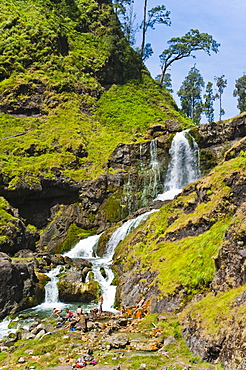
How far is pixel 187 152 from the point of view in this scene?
117 ft

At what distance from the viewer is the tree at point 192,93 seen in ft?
270

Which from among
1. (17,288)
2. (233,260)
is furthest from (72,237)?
(233,260)

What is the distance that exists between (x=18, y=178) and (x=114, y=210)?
10.2 m

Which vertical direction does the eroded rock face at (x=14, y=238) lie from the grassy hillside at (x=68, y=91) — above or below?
below

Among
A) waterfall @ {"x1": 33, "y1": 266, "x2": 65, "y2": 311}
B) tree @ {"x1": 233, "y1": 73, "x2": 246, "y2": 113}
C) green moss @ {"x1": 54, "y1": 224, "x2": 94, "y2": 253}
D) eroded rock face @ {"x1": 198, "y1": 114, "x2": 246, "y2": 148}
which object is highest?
tree @ {"x1": 233, "y1": 73, "x2": 246, "y2": 113}

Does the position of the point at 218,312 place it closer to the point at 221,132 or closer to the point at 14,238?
the point at 14,238

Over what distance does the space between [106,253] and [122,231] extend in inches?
92.1

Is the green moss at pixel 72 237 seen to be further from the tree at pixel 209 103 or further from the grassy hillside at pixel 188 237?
the tree at pixel 209 103

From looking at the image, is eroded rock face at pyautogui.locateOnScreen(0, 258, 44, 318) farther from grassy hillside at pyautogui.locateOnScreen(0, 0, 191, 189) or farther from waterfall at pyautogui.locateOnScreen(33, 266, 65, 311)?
grassy hillside at pyautogui.locateOnScreen(0, 0, 191, 189)

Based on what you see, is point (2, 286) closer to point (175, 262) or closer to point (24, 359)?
point (24, 359)

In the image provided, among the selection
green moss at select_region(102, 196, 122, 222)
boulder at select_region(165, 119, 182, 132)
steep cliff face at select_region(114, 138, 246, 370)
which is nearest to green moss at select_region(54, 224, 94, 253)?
green moss at select_region(102, 196, 122, 222)

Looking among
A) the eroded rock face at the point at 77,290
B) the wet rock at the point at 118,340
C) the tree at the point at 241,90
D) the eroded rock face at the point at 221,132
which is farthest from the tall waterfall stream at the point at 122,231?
the tree at the point at 241,90

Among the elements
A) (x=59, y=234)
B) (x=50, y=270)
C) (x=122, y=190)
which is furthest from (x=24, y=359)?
(x=122, y=190)

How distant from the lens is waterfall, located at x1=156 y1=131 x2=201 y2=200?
34.8 m
